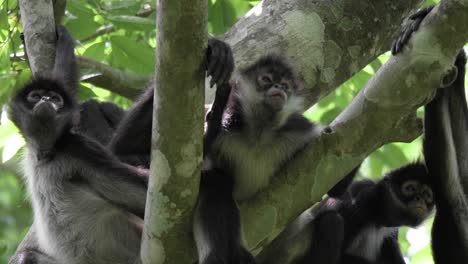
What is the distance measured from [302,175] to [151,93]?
1114 mm

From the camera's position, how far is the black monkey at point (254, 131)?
4273 mm

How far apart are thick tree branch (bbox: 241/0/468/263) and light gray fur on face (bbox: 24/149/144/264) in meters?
0.88

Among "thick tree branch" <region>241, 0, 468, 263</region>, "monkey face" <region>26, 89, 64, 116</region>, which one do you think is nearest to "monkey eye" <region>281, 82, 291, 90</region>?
"thick tree branch" <region>241, 0, 468, 263</region>

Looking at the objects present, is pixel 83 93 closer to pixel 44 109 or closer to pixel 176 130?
pixel 44 109

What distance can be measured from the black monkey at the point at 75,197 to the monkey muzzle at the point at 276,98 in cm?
88

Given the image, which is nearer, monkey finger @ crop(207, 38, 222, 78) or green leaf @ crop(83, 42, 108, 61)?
monkey finger @ crop(207, 38, 222, 78)

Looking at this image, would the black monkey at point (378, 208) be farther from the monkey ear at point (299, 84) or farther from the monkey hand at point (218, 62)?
the monkey hand at point (218, 62)

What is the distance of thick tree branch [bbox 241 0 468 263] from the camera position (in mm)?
3646

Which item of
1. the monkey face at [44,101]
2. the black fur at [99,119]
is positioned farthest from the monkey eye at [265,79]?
the black fur at [99,119]

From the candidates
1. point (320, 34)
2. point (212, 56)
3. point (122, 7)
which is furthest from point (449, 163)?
point (122, 7)

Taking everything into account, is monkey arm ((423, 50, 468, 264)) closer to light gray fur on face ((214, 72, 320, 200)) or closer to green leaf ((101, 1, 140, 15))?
light gray fur on face ((214, 72, 320, 200))

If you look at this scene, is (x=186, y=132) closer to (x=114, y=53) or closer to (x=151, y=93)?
(x=151, y=93)

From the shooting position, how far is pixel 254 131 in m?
4.54

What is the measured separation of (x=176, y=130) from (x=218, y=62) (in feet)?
1.26
